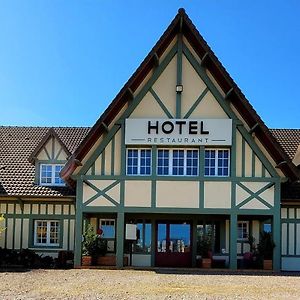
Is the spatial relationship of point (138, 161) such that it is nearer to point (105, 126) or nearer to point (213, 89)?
point (105, 126)

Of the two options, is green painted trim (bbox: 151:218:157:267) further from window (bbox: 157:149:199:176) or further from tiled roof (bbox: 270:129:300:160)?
tiled roof (bbox: 270:129:300:160)

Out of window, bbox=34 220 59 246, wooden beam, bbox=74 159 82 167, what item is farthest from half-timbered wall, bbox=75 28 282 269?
window, bbox=34 220 59 246

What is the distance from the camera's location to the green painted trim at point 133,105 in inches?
819

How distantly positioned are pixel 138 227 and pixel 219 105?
6.54m

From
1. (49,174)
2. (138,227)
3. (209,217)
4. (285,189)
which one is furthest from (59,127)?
(285,189)

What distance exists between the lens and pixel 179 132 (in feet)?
68.0

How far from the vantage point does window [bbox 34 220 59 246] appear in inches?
908

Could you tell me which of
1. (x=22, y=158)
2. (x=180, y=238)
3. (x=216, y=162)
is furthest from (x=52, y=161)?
(x=216, y=162)

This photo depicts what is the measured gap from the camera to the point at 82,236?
20922mm

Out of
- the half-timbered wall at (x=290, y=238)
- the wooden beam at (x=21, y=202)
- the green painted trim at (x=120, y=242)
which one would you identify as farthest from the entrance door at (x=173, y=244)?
the wooden beam at (x=21, y=202)

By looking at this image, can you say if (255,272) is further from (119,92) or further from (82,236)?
(119,92)

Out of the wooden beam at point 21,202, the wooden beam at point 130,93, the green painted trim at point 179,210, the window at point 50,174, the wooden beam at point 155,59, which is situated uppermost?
the wooden beam at point 155,59

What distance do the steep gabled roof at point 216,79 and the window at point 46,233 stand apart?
3.36 m

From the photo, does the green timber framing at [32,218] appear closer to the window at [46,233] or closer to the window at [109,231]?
the window at [46,233]
